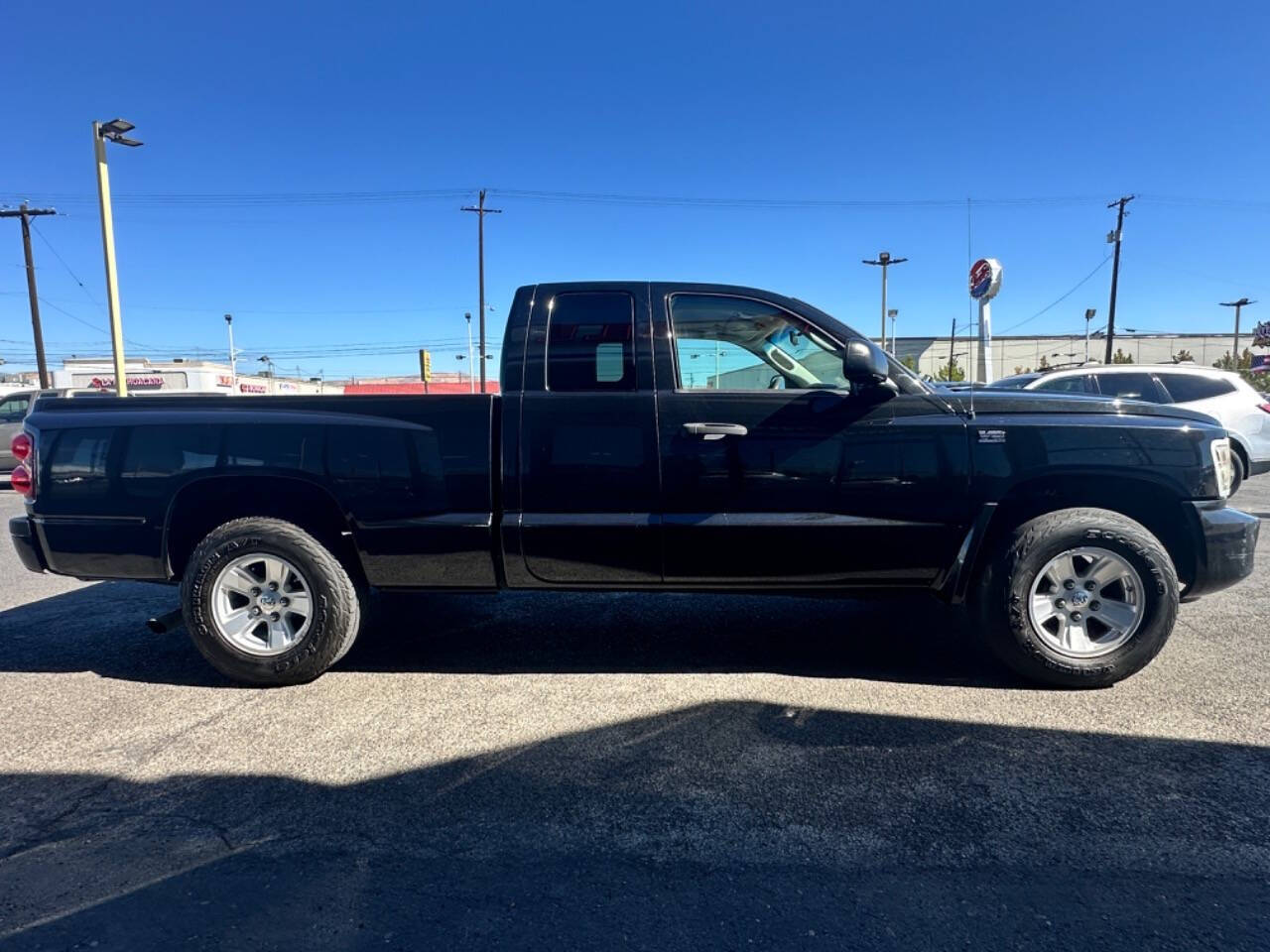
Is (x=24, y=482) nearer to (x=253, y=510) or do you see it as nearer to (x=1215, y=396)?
(x=253, y=510)

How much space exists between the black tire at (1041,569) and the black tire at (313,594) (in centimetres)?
327

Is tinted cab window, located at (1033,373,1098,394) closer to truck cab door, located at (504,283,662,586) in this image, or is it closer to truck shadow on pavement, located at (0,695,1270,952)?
truck shadow on pavement, located at (0,695,1270,952)

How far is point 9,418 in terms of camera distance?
14617 mm

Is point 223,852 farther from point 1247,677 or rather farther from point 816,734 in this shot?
point 1247,677

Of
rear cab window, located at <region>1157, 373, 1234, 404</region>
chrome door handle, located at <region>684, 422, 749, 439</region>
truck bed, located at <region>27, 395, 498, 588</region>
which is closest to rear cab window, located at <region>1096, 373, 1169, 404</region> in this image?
rear cab window, located at <region>1157, 373, 1234, 404</region>

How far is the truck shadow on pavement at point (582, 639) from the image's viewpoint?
13.4 feet

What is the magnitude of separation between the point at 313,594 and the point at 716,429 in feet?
7.18

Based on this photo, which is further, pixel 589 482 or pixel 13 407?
pixel 13 407

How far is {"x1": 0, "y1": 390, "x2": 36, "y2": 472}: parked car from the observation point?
564 inches

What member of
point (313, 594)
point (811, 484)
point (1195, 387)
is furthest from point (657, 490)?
point (1195, 387)

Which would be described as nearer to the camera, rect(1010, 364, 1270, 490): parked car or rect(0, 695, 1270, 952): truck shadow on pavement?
rect(0, 695, 1270, 952): truck shadow on pavement

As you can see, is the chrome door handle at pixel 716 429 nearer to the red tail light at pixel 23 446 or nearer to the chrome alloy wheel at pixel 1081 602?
the chrome alloy wheel at pixel 1081 602

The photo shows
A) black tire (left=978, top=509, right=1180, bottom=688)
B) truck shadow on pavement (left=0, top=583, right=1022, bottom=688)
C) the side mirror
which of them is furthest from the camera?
truck shadow on pavement (left=0, top=583, right=1022, bottom=688)

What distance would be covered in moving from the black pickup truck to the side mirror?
0.7 inches
